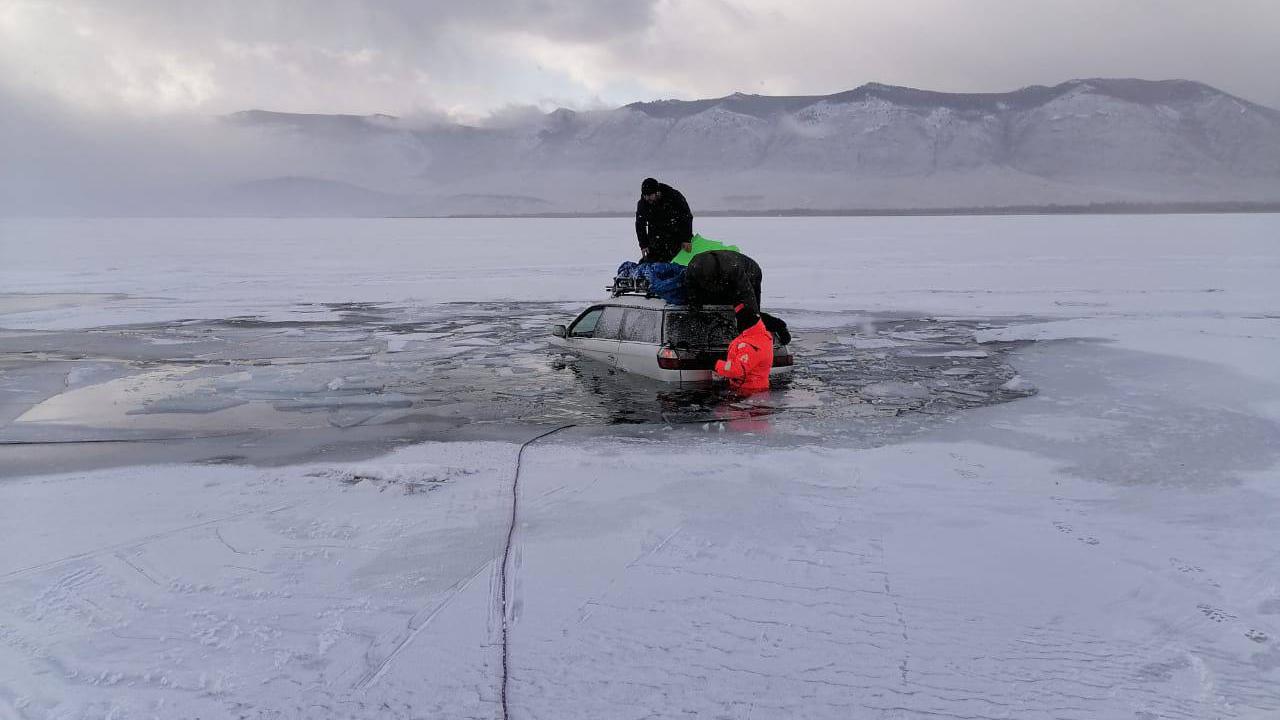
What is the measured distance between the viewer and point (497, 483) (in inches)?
257

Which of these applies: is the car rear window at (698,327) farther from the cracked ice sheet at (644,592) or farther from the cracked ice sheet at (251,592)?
the cracked ice sheet at (251,592)

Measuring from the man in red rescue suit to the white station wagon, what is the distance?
0.44 ft

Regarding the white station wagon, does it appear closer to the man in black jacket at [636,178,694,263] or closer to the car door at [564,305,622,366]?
the car door at [564,305,622,366]

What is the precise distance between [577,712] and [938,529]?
2.96 metres

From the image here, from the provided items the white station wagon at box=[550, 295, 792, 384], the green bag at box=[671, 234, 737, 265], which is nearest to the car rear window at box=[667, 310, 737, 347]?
the white station wagon at box=[550, 295, 792, 384]

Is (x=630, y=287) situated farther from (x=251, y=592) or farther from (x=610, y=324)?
(x=251, y=592)

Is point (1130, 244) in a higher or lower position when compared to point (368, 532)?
higher

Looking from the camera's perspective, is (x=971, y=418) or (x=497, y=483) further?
(x=971, y=418)

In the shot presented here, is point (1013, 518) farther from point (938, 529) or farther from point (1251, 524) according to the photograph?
point (1251, 524)

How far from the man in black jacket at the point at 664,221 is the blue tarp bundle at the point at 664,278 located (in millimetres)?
253

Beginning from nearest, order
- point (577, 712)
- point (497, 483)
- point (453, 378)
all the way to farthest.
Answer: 1. point (577, 712)
2. point (497, 483)
3. point (453, 378)

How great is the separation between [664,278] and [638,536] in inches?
202

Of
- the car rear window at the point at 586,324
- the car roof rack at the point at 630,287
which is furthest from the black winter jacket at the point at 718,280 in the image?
the car rear window at the point at 586,324

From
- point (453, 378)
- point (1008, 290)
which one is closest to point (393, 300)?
point (453, 378)
